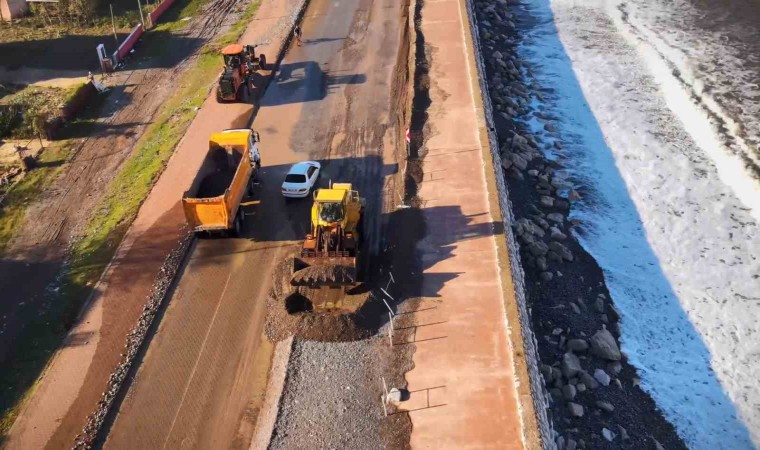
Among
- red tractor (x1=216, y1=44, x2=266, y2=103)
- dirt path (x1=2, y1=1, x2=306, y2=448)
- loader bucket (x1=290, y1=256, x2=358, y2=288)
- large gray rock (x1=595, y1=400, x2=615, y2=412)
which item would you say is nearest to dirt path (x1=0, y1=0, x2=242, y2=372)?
dirt path (x1=2, y1=1, x2=306, y2=448)

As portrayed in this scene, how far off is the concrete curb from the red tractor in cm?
1215

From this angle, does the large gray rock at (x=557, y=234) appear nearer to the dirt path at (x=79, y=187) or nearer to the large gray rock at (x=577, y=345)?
the large gray rock at (x=577, y=345)

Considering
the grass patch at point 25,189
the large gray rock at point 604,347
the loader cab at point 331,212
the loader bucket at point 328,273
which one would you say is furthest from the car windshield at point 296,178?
the large gray rock at point 604,347

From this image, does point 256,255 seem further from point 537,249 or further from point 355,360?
point 537,249

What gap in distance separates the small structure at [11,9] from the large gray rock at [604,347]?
40.8 metres

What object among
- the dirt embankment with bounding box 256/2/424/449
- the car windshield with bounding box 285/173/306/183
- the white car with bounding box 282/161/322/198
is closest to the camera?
the dirt embankment with bounding box 256/2/424/449

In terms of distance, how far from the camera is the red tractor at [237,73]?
102ft

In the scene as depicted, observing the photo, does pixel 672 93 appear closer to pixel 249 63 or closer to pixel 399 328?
pixel 249 63

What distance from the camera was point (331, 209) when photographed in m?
20.8

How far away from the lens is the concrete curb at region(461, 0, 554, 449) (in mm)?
15915

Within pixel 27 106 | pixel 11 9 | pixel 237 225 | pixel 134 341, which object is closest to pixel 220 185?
pixel 237 225

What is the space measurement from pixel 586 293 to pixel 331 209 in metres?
9.89

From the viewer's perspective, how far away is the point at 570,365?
65.2ft

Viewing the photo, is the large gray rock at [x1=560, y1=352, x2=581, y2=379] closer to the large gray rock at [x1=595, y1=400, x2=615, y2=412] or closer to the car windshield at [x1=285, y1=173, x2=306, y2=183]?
the large gray rock at [x1=595, y1=400, x2=615, y2=412]
